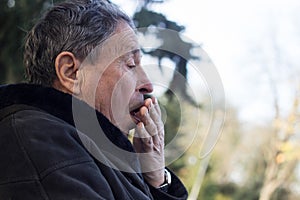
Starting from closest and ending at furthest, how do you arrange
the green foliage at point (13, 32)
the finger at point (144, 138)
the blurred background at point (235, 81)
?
the finger at point (144, 138)
the blurred background at point (235, 81)
the green foliage at point (13, 32)

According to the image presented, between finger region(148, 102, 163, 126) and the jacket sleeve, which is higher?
finger region(148, 102, 163, 126)

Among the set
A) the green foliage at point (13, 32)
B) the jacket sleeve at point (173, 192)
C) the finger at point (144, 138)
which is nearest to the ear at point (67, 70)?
the finger at point (144, 138)

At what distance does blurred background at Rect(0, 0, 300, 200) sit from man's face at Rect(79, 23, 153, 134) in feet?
0.72

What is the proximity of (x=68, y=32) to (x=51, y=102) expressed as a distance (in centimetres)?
20

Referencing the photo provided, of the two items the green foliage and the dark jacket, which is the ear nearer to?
Result: the dark jacket

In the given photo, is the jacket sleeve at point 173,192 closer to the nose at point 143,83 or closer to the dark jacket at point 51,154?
the dark jacket at point 51,154

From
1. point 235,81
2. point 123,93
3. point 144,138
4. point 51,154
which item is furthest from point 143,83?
point 235,81

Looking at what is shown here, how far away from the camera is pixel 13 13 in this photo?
124 inches

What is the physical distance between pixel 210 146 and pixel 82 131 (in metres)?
0.58

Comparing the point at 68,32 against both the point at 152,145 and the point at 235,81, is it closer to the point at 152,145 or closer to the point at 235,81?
the point at 152,145

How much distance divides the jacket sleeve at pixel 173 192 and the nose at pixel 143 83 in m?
0.27

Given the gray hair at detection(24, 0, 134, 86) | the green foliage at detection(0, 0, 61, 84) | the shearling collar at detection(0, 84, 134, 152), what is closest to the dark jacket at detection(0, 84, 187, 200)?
the shearling collar at detection(0, 84, 134, 152)

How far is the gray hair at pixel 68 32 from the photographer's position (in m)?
1.14

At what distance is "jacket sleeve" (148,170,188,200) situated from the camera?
127cm
